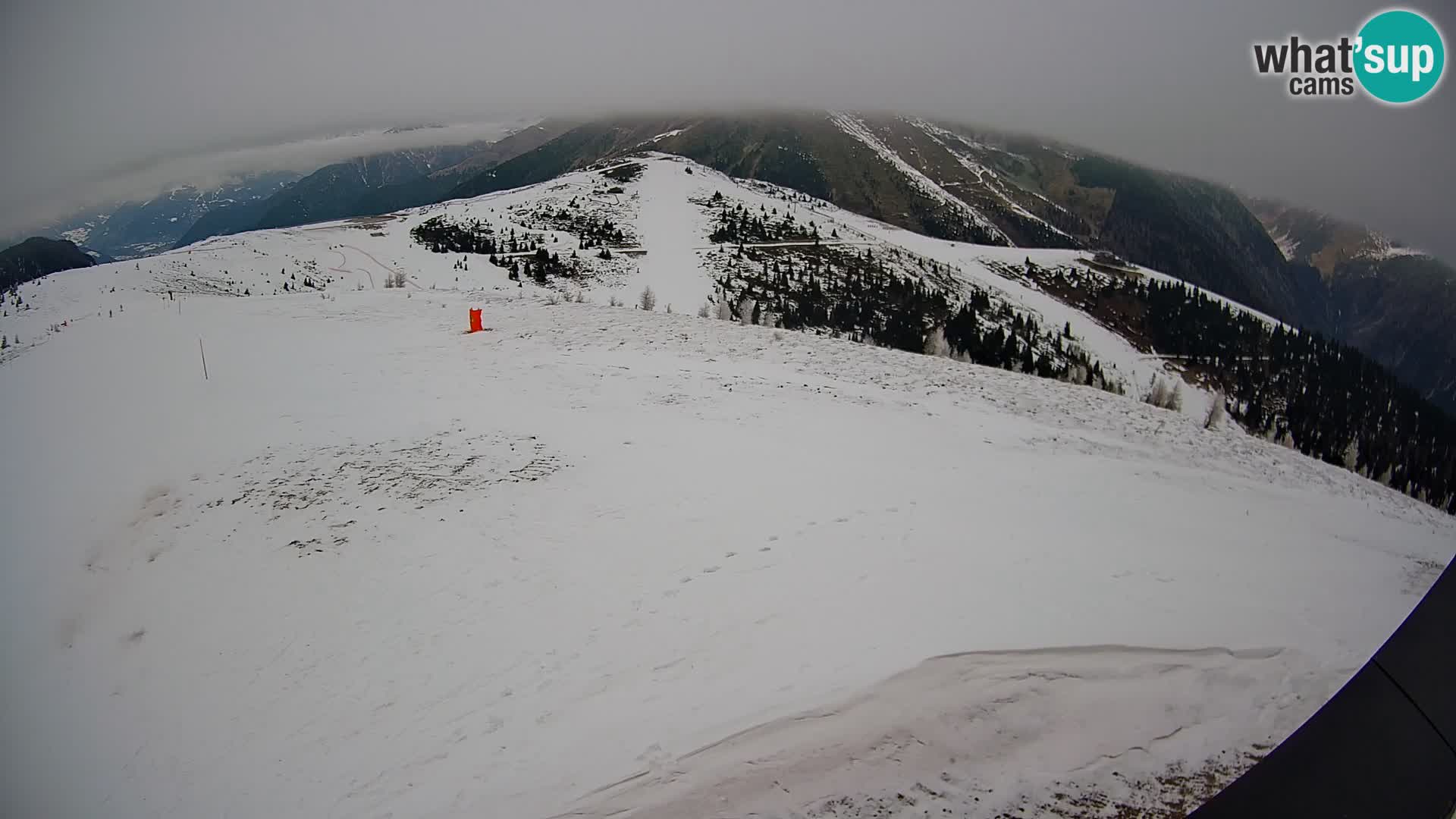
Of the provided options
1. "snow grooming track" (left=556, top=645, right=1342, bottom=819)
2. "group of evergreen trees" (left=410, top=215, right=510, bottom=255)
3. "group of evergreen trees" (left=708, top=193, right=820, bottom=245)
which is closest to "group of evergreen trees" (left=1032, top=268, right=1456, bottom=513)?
"snow grooming track" (left=556, top=645, right=1342, bottom=819)

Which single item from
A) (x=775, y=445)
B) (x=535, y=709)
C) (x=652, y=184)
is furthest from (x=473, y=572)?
(x=652, y=184)

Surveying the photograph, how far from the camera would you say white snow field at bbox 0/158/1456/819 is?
8.07ft

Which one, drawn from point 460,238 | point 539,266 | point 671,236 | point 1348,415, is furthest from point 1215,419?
point 671,236

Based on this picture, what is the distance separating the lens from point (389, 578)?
438cm

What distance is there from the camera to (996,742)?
2.46 meters

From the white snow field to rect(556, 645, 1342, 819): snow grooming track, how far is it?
0.05 feet

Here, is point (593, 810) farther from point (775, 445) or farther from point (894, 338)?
point (894, 338)

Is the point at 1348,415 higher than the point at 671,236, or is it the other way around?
the point at 671,236

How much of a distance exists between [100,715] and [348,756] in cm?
136

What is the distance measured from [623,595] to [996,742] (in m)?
2.60

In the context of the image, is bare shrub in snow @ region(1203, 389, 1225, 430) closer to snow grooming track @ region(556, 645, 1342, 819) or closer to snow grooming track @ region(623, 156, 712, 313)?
snow grooming track @ region(556, 645, 1342, 819)

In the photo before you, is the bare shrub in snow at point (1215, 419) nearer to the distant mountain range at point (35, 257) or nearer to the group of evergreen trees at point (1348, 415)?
the group of evergreen trees at point (1348, 415)

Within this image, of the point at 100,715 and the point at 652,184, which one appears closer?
the point at 100,715

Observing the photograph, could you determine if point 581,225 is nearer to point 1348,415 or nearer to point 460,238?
point 460,238
